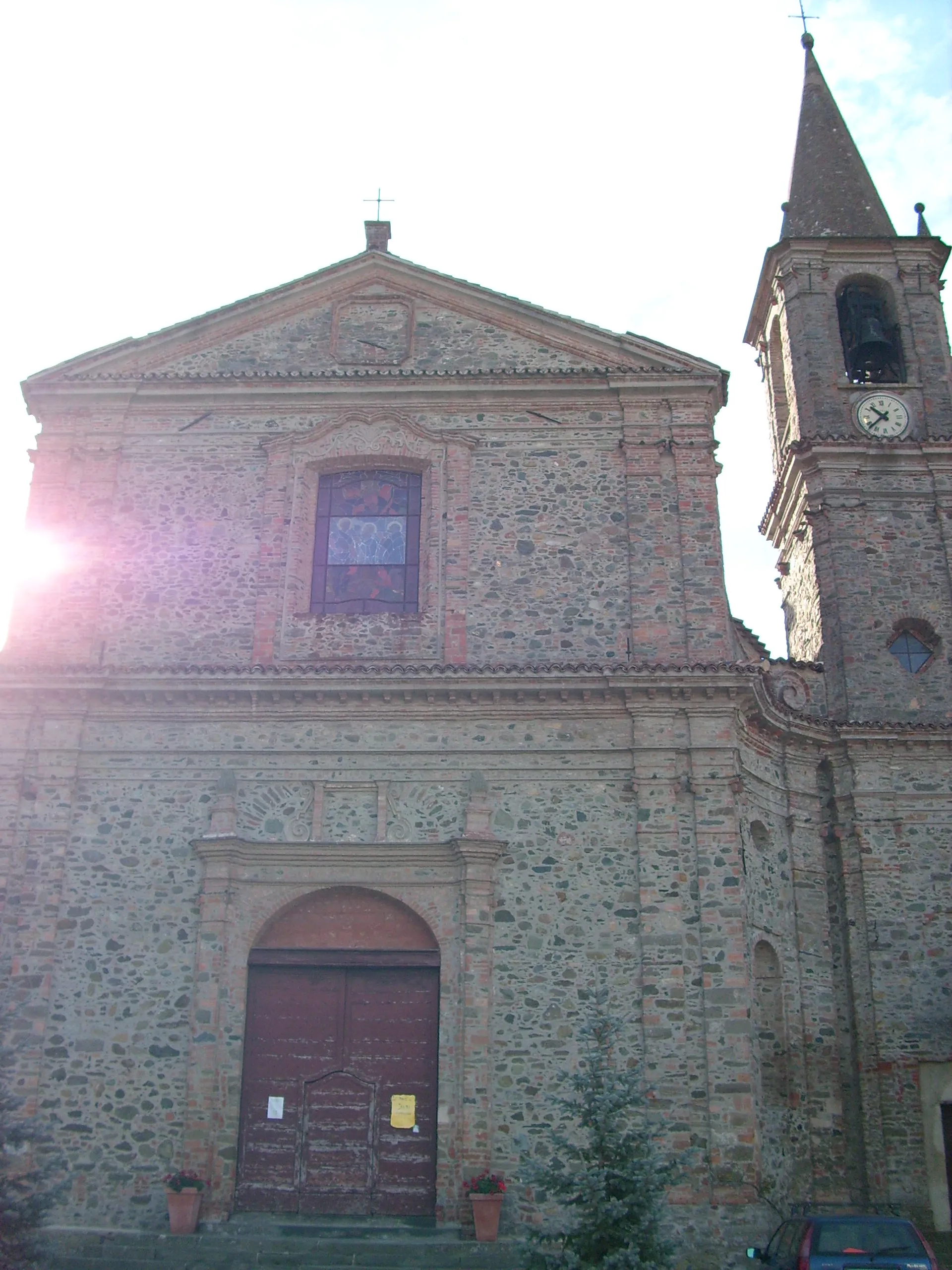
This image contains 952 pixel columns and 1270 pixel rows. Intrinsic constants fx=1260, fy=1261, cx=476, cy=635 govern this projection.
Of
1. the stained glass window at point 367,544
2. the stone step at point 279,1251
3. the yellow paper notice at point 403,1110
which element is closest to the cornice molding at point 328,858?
the yellow paper notice at point 403,1110

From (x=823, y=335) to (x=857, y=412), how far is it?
60.8 inches

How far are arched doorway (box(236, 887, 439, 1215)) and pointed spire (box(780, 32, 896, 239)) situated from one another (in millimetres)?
14308

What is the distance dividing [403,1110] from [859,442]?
40.9ft

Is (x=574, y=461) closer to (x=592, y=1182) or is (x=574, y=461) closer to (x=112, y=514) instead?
(x=112, y=514)

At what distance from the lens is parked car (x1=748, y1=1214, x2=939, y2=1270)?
11.0 m

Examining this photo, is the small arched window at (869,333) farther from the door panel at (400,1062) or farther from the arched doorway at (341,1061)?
the door panel at (400,1062)

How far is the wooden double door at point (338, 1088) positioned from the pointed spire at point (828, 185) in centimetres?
1484

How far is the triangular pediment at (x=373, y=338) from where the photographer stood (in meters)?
18.7

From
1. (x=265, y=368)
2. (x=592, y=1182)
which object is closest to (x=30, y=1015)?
(x=592, y=1182)

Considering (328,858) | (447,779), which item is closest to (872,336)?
(447,779)

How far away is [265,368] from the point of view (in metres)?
19.0

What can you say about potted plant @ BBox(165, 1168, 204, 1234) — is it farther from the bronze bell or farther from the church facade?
the bronze bell

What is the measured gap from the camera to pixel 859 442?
2033cm

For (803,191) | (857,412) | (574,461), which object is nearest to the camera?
(574,461)
